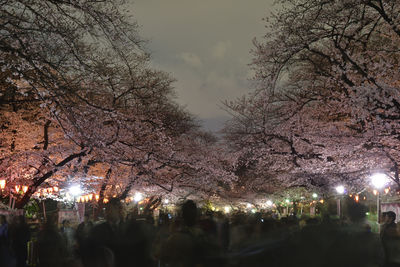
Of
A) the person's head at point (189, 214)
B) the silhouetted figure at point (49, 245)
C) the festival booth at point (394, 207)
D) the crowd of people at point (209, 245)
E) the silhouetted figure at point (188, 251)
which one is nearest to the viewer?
the silhouetted figure at point (188, 251)

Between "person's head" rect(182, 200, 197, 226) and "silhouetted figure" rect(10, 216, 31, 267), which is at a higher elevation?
"person's head" rect(182, 200, 197, 226)

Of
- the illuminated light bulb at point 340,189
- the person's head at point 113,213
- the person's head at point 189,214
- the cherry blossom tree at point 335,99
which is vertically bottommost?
the person's head at point 113,213

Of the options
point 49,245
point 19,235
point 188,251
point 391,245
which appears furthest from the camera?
point 19,235

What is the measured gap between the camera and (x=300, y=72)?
21875mm

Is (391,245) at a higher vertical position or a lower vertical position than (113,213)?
lower

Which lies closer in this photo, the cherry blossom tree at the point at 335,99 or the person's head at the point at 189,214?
the person's head at the point at 189,214

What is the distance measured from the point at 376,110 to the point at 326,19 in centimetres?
357

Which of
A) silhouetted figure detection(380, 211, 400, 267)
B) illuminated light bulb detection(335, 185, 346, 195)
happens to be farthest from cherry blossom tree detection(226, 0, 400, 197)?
silhouetted figure detection(380, 211, 400, 267)

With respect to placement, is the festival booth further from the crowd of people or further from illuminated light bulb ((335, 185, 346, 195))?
the crowd of people

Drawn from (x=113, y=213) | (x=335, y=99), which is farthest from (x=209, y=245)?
(x=335, y=99)

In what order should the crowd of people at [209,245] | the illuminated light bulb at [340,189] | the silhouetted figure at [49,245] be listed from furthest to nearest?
the illuminated light bulb at [340,189] < the silhouetted figure at [49,245] < the crowd of people at [209,245]

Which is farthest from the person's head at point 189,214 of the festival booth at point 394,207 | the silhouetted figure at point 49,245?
the festival booth at point 394,207

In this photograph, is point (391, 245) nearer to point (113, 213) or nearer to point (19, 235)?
point (113, 213)

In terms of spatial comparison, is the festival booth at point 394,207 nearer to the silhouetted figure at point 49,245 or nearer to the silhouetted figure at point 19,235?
the silhouetted figure at point 49,245
